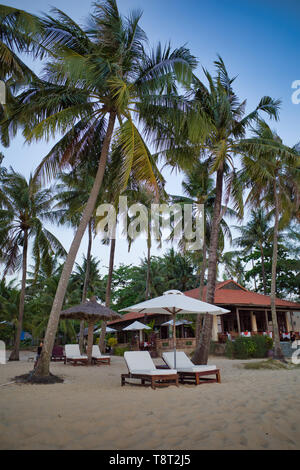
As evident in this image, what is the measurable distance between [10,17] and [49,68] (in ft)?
4.72

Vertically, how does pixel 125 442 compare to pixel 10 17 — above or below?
below

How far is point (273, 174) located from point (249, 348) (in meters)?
8.30

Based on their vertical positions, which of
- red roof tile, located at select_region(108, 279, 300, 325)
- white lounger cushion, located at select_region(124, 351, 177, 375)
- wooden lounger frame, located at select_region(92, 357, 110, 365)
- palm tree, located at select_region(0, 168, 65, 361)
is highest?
palm tree, located at select_region(0, 168, 65, 361)

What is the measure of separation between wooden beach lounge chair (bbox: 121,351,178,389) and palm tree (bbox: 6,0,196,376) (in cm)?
209

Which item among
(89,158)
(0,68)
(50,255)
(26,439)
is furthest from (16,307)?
(26,439)

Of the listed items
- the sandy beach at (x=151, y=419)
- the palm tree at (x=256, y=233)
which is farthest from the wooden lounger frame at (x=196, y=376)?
the palm tree at (x=256, y=233)

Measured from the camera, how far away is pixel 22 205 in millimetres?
16203

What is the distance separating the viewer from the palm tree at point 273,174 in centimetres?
1171

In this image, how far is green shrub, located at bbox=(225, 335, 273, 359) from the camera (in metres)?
15.5

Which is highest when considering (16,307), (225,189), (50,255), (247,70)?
(247,70)

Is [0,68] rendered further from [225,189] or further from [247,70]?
[225,189]

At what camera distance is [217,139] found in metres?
12.3

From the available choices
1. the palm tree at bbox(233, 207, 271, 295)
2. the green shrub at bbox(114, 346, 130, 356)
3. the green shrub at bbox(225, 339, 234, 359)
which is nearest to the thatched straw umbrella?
the green shrub at bbox(225, 339, 234, 359)

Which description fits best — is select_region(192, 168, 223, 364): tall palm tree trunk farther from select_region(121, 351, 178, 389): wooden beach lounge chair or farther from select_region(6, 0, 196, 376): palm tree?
select_region(6, 0, 196, 376): palm tree
